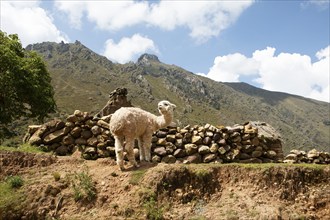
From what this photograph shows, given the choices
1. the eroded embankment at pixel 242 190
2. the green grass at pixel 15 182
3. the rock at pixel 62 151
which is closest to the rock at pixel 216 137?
the eroded embankment at pixel 242 190

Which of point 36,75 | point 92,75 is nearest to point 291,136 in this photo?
point 92,75

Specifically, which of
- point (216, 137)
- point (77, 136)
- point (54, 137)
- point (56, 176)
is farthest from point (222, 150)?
point (54, 137)

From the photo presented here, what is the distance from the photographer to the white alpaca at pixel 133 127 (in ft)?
40.8

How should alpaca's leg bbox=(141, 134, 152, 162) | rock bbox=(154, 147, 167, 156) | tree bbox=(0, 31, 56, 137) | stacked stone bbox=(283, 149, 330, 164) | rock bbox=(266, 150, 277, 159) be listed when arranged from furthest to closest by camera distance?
1. tree bbox=(0, 31, 56, 137)
2. stacked stone bbox=(283, 149, 330, 164)
3. rock bbox=(266, 150, 277, 159)
4. rock bbox=(154, 147, 167, 156)
5. alpaca's leg bbox=(141, 134, 152, 162)

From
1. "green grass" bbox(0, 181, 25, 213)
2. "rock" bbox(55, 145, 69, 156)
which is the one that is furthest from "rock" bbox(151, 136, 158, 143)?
"green grass" bbox(0, 181, 25, 213)

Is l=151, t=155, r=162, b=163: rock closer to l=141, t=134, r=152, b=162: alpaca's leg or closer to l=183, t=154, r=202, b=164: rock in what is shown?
l=183, t=154, r=202, b=164: rock

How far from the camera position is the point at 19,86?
23641 mm

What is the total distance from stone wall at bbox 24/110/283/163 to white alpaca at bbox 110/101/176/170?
3.79 feet

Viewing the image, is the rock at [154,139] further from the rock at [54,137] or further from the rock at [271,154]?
the rock at [271,154]

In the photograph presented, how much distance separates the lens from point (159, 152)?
48.3ft

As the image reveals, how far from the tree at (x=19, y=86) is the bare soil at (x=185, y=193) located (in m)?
12.1

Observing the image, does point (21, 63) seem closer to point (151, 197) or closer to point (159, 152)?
point (159, 152)

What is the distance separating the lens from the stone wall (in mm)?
14711

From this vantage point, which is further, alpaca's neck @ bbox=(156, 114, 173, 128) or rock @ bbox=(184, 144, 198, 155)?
rock @ bbox=(184, 144, 198, 155)
